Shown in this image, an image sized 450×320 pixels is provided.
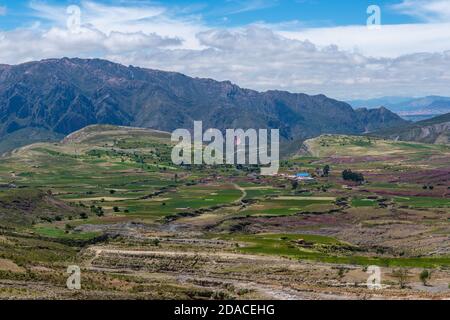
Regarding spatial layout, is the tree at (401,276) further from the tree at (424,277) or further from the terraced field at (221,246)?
the tree at (424,277)

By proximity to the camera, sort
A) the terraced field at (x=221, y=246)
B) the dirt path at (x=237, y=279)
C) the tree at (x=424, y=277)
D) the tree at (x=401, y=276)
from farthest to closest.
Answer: the tree at (x=424, y=277) < the tree at (x=401, y=276) < the terraced field at (x=221, y=246) < the dirt path at (x=237, y=279)

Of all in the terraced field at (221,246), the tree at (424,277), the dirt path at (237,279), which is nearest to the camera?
the dirt path at (237,279)

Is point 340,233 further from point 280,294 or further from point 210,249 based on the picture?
point 280,294

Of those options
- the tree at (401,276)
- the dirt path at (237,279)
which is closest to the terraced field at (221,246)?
the dirt path at (237,279)

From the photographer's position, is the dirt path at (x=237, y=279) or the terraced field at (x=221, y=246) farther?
the terraced field at (x=221, y=246)

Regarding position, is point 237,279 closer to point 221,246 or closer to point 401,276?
point 401,276

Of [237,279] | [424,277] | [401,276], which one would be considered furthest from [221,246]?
[424,277]
